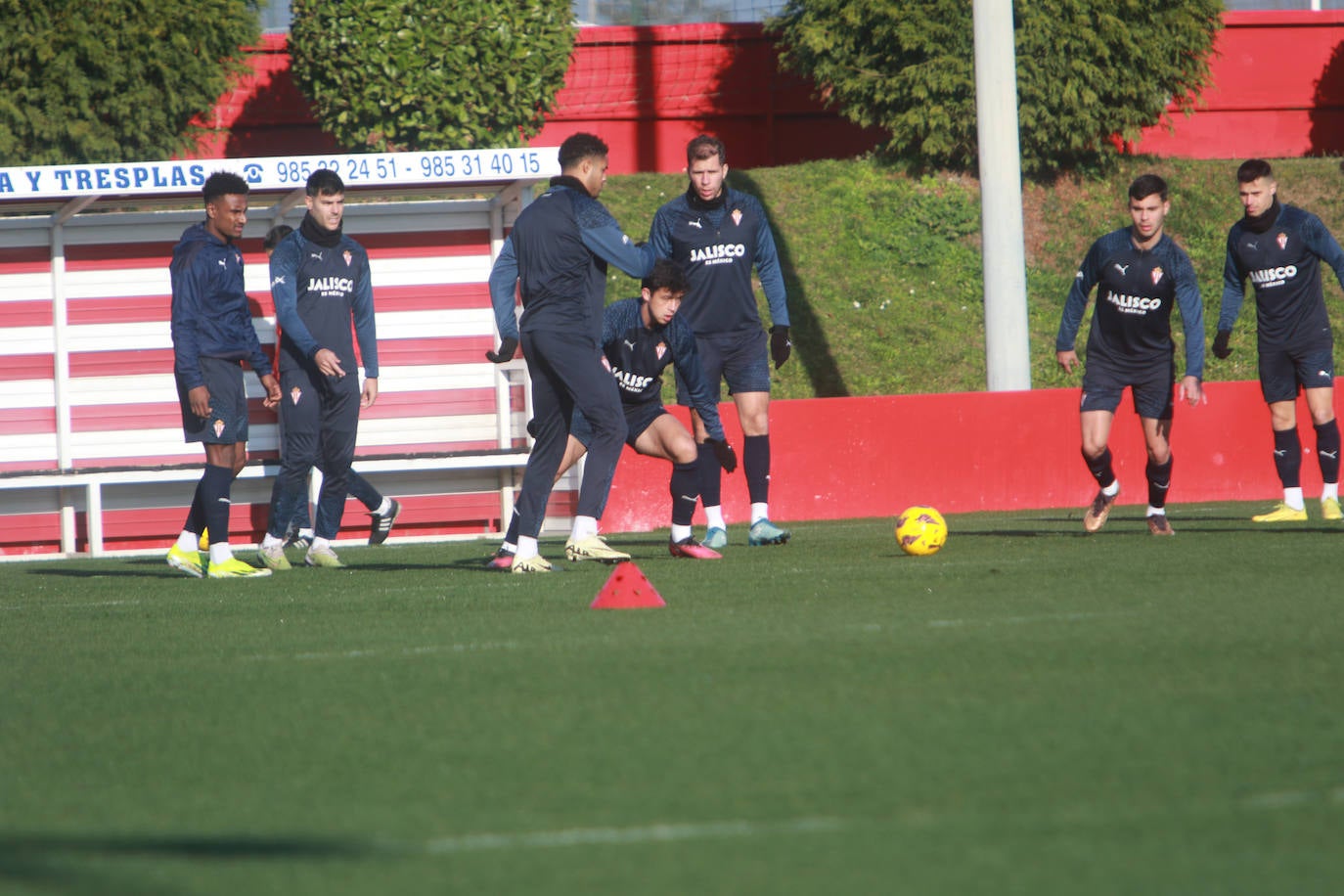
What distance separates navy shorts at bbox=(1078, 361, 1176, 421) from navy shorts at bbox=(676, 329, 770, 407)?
2.04 metres

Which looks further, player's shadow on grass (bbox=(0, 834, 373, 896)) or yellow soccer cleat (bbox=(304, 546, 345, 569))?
yellow soccer cleat (bbox=(304, 546, 345, 569))

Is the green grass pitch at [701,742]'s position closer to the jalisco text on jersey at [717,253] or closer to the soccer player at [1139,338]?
the soccer player at [1139,338]

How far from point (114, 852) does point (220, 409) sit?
6.53m

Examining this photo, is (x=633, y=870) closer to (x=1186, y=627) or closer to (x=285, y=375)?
(x=1186, y=627)

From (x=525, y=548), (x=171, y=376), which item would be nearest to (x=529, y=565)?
(x=525, y=548)

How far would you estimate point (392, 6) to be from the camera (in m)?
18.4

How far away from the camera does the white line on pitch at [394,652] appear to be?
18.5ft

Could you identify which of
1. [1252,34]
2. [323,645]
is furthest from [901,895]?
[1252,34]

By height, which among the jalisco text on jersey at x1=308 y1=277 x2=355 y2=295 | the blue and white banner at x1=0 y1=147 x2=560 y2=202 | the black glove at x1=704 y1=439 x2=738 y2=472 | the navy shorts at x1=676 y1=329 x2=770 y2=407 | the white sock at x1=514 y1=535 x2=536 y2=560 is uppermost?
the blue and white banner at x1=0 y1=147 x2=560 y2=202

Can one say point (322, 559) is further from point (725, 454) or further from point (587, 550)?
point (725, 454)

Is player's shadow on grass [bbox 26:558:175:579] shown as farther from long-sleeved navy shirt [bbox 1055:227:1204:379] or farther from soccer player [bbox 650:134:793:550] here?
long-sleeved navy shirt [bbox 1055:227:1204:379]

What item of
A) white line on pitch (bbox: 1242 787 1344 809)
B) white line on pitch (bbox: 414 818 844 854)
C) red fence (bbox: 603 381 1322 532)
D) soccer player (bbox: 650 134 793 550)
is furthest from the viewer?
red fence (bbox: 603 381 1322 532)

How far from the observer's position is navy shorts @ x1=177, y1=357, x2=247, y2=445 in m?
9.34

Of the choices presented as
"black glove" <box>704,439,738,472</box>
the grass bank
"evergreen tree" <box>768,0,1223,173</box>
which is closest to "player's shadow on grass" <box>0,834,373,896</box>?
"black glove" <box>704,439,738,472</box>
